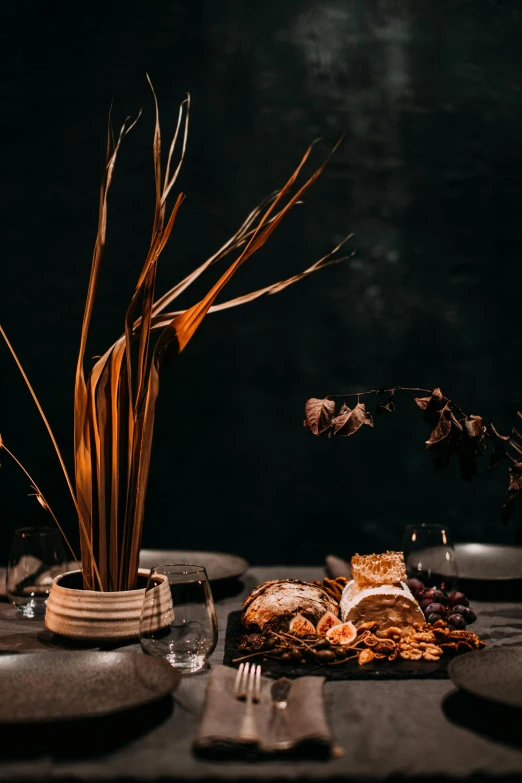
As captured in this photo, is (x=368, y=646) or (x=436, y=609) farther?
(x=436, y=609)

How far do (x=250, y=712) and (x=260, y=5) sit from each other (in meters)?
2.14

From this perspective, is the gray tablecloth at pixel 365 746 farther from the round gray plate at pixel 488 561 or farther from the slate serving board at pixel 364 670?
the round gray plate at pixel 488 561

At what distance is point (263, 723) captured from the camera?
872 mm

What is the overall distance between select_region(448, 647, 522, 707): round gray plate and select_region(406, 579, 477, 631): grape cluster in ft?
0.68

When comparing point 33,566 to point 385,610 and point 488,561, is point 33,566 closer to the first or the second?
point 385,610

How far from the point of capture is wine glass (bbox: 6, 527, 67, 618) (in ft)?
4.34

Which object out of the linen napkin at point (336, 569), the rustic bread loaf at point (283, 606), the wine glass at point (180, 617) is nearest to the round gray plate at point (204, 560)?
the linen napkin at point (336, 569)

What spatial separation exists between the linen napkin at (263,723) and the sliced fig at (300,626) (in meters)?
0.19

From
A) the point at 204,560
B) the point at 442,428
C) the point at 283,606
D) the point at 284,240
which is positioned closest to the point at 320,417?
the point at 442,428

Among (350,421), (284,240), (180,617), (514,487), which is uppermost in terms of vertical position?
(284,240)

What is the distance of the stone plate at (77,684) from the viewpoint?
0.87 m

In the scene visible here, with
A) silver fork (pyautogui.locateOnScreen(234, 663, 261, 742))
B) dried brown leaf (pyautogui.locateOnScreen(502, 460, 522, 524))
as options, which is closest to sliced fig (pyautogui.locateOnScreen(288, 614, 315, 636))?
silver fork (pyautogui.locateOnScreen(234, 663, 261, 742))

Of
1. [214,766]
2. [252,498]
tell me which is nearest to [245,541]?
[252,498]

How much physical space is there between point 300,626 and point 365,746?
0.37m
